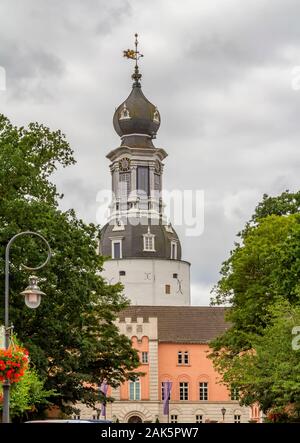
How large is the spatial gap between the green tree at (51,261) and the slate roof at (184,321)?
2448 inches

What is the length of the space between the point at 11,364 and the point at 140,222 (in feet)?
388

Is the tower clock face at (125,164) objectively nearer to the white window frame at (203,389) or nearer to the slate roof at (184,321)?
the slate roof at (184,321)

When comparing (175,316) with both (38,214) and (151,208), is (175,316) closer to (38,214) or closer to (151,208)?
(151,208)

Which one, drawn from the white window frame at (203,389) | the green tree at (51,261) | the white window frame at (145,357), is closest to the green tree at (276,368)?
the green tree at (51,261)

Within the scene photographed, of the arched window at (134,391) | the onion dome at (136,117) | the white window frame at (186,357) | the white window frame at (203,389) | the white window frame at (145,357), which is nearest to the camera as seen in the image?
the arched window at (134,391)

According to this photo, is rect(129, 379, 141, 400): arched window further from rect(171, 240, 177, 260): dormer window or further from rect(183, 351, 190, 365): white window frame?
rect(171, 240, 177, 260): dormer window

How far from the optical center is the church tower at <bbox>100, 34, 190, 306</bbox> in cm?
14012

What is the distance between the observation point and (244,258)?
68.6 m

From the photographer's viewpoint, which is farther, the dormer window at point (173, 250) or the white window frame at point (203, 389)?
the dormer window at point (173, 250)

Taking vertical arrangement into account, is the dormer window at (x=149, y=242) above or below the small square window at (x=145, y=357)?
above

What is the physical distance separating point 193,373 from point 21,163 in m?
72.0

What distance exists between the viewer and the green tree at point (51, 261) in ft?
178

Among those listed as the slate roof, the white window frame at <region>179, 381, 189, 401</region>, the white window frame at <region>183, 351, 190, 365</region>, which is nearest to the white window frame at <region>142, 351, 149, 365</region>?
the slate roof
